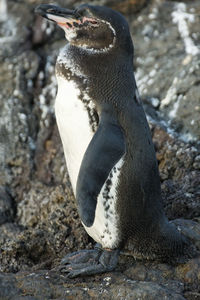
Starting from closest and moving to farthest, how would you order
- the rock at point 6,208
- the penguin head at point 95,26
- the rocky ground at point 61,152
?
the rocky ground at point 61,152
the penguin head at point 95,26
the rock at point 6,208

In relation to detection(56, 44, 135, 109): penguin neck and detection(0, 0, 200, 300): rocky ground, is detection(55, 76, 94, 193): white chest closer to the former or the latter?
detection(56, 44, 135, 109): penguin neck

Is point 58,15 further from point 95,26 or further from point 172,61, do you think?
point 172,61

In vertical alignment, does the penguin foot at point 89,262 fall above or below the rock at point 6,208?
above

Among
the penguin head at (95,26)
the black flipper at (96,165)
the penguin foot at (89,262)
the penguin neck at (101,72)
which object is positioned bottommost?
the penguin foot at (89,262)

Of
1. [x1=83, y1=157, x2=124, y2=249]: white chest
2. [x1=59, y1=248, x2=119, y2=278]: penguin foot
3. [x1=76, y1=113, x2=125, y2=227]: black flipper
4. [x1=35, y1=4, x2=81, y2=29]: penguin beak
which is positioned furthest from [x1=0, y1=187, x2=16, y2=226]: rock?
[x1=35, y1=4, x2=81, y2=29]: penguin beak

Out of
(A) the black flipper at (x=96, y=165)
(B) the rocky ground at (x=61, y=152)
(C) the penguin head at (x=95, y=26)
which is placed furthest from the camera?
(C) the penguin head at (x=95, y=26)

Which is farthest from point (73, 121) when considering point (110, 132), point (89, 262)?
point (89, 262)

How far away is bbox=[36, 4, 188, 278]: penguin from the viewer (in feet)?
9.36

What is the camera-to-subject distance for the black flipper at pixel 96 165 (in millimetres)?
2613

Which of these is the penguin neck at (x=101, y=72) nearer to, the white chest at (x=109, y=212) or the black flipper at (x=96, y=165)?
the black flipper at (x=96, y=165)

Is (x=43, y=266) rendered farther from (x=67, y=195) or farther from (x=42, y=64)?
(x=42, y=64)

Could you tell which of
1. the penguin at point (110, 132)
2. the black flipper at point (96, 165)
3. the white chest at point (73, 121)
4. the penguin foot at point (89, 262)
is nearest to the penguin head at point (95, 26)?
the penguin at point (110, 132)

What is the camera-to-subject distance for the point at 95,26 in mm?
2990

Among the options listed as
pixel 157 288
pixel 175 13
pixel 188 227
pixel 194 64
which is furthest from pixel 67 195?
pixel 175 13
